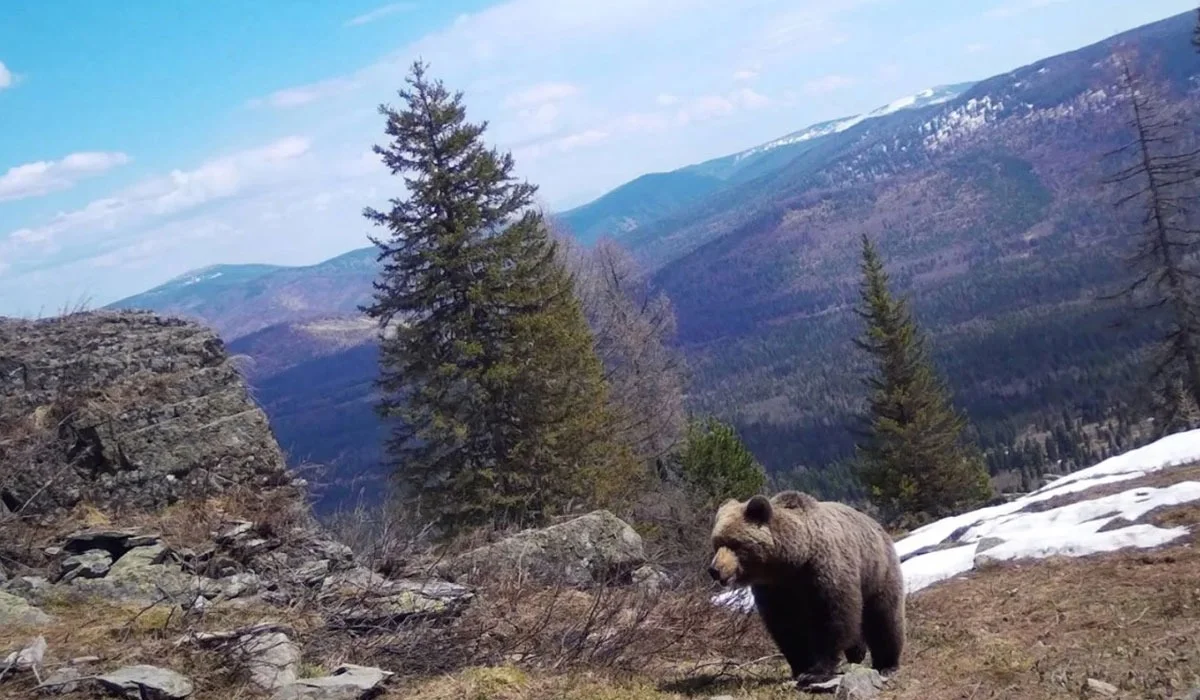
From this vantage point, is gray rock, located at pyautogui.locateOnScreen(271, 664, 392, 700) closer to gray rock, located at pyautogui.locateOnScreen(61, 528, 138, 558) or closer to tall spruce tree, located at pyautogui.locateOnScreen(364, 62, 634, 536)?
gray rock, located at pyautogui.locateOnScreen(61, 528, 138, 558)

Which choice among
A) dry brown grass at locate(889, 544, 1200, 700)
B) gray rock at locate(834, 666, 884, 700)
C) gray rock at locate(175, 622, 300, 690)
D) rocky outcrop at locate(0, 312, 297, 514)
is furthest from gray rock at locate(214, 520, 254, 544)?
dry brown grass at locate(889, 544, 1200, 700)

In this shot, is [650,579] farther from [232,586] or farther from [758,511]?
[758,511]

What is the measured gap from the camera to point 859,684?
647 cm

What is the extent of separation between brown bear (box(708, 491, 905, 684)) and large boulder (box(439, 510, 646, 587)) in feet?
12.5

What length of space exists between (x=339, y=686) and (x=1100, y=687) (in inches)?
189

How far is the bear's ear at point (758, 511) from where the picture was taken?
6.60m

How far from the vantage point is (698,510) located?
77.4 feet

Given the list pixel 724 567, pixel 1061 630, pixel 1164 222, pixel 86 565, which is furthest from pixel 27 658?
pixel 1164 222

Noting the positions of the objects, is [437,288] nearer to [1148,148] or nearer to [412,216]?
[412,216]

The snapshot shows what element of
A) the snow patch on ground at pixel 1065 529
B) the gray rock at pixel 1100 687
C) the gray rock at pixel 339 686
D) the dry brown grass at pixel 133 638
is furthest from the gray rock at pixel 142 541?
the gray rock at pixel 1100 687

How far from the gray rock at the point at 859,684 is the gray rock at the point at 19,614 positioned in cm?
611

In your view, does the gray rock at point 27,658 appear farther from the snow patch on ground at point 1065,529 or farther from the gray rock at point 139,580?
the snow patch on ground at point 1065,529

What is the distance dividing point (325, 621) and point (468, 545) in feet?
17.9

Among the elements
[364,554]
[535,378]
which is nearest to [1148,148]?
[535,378]
